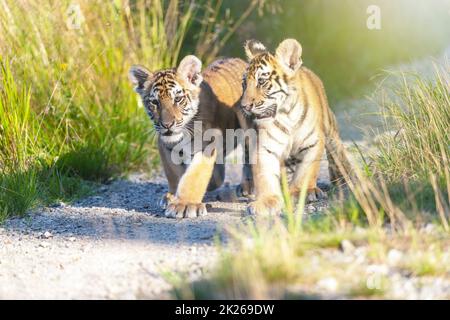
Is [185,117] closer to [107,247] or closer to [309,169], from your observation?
[309,169]

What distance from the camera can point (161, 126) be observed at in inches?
255

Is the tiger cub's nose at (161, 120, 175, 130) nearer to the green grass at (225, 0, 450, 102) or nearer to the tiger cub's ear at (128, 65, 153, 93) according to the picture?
the tiger cub's ear at (128, 65, 153, 93)

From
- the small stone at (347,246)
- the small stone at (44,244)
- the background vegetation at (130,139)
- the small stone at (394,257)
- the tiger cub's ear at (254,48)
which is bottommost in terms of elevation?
the small stone at (44,244)

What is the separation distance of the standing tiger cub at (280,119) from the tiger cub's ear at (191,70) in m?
0.44

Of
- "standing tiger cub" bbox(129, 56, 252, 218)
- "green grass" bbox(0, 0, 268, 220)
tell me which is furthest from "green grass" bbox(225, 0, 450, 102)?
"standing tiger cub" bbox(129, 56, 252, 218)

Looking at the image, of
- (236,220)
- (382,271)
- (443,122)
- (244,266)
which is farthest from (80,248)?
(443,122)

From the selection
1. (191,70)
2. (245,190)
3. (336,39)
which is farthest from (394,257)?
(336,39)

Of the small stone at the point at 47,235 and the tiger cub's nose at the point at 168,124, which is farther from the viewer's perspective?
the tiger cub's nose at the point at 168,124

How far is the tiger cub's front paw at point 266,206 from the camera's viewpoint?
6.12 meters

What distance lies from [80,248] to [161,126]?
1.31 meters

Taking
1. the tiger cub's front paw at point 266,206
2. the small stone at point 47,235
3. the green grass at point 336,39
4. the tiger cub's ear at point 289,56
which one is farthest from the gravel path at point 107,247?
the green grass at point 336,39

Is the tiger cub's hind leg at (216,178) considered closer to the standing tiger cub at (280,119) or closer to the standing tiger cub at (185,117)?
the standing tiger cub at (185,117)

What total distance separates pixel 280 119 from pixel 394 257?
2.19 metres

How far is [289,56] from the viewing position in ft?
21.2
